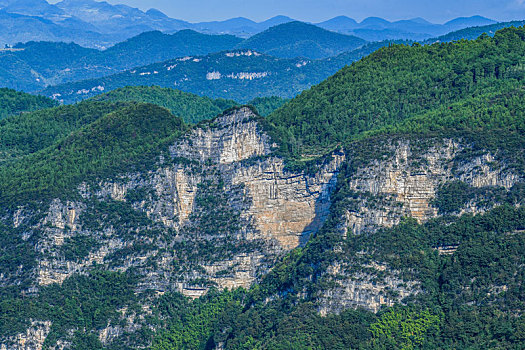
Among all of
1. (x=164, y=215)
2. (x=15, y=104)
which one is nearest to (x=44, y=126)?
(x=15, y=104)

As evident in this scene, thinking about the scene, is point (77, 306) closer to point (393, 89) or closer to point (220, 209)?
point (220, 209)

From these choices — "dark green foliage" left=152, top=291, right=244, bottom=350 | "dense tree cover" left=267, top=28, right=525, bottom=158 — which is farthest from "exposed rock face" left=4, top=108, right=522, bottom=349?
"dense tree cover" left=267, top=28, right=525, bottom=158

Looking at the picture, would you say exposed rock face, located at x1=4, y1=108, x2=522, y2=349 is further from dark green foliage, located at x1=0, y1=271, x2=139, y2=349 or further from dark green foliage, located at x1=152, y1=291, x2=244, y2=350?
dark green foliage, located at x1=152, y1=291, x2=244, y2=350

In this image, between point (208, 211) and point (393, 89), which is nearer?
point (208, 211)

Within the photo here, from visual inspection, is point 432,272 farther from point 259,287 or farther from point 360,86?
point 360,86

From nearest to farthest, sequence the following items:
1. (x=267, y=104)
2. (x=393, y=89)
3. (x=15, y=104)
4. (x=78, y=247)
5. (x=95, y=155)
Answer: (x=78, y=247), (x=95, y=155), (x=393, y=89), (x=267, y=104), (x=15, y=104)

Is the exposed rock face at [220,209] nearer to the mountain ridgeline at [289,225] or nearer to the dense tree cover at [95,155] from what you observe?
the mountain ridgeline at [289,225]
